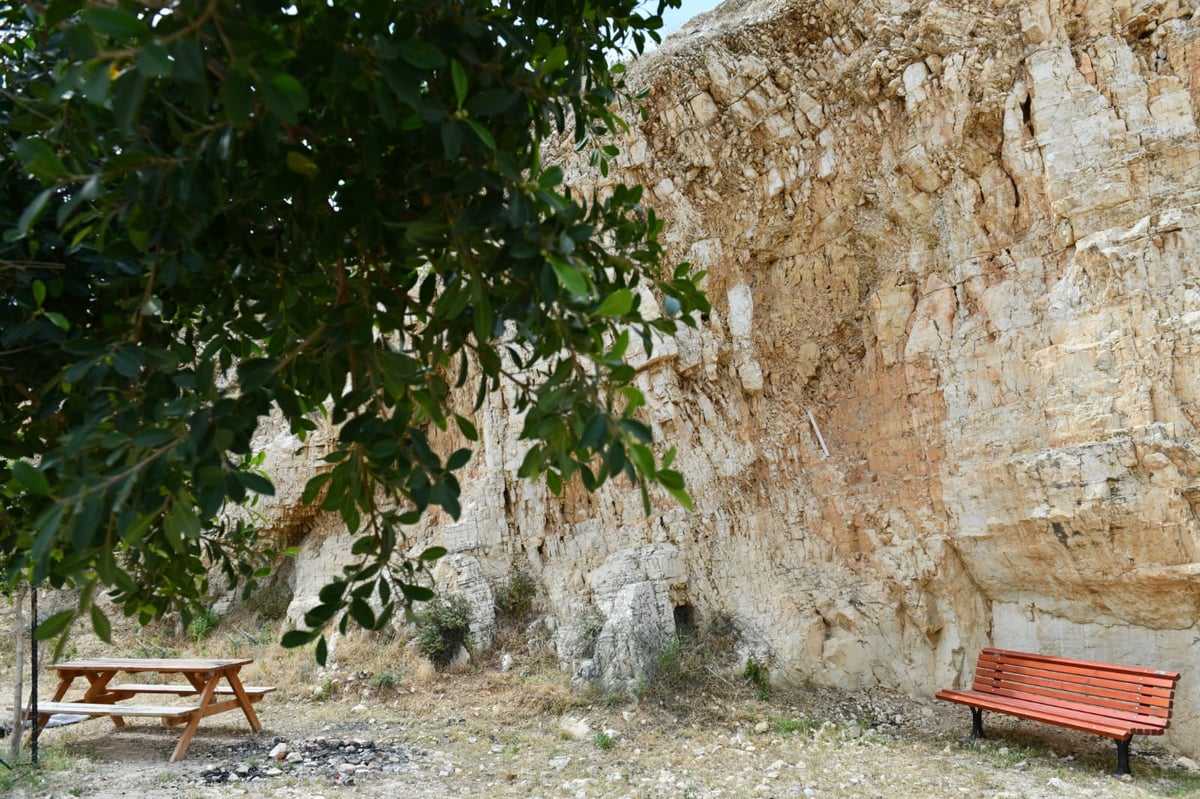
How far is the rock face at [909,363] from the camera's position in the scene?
6652mm

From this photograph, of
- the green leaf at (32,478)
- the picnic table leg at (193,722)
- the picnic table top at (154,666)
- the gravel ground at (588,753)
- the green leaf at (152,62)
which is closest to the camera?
the green leaf at (152,62)

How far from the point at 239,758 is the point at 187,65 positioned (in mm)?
6288

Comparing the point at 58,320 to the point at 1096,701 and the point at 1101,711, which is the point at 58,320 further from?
the point at 1096,701

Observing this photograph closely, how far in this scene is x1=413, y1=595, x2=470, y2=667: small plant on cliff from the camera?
8.66 meters

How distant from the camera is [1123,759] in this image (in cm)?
Result: 566

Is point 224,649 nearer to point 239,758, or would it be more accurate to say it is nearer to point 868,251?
point 239,758

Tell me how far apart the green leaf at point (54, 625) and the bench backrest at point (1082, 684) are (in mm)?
6312

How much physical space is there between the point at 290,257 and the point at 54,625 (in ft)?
3.55

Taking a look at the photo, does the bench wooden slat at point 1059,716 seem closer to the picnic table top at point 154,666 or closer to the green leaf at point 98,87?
the picnic table top at point 154,666

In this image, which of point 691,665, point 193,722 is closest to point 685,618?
point 691,665

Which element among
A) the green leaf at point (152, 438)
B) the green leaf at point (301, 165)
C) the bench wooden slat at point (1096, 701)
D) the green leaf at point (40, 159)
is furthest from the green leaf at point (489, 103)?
the bench wooden slat at point (1096, 701)

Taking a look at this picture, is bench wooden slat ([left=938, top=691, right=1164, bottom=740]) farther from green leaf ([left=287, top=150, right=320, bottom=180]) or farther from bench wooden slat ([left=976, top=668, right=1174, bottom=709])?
green leaf ([left=287, top=150, right=320, bottom=180])

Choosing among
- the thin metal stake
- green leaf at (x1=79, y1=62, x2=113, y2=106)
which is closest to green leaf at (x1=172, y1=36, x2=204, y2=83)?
green leaf at (x1=79, y1=62, x2=113, y2=106)

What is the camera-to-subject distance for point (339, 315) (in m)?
2.11
